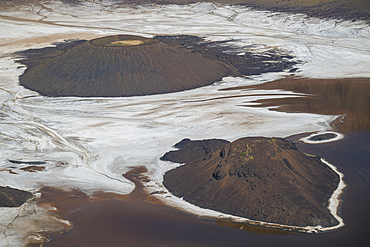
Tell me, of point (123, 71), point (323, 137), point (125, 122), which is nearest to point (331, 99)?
point (323, 137)

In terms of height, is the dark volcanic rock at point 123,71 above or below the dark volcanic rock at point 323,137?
above

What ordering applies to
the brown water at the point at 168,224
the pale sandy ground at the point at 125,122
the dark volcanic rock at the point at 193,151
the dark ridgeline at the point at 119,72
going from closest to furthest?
the brown water at the point at 168,224, the pale sandy ground at the point at 125,122, the dark volcanic rock at the point at 193,151, the dark ridgeline at the point at 119,72

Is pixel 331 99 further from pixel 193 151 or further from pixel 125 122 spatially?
pixel 125 122

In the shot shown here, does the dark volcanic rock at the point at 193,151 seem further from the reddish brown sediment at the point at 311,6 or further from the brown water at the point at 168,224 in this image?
the reddish brown sediment at the point at 311,6

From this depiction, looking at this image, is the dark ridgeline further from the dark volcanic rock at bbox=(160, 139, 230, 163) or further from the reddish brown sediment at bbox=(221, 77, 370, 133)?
the dark volcanic rock at bbox=(160, 139, 230, 163)

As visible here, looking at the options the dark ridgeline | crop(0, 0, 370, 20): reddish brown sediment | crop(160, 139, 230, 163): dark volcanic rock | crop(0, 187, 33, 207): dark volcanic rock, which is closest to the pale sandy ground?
crop(0, 187, 33, 207): dark volcanic rock

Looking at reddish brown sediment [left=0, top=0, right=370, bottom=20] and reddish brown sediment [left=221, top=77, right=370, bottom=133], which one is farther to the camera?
reddish brown sediment [left=0, top=0, right=370, bottom=20]

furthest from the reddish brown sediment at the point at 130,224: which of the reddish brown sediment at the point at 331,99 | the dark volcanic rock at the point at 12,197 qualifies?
the reddish brown sediment at the point at 331,99

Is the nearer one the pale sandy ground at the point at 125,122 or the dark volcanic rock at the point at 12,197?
the dark volcanic rock at the point at 12,197
